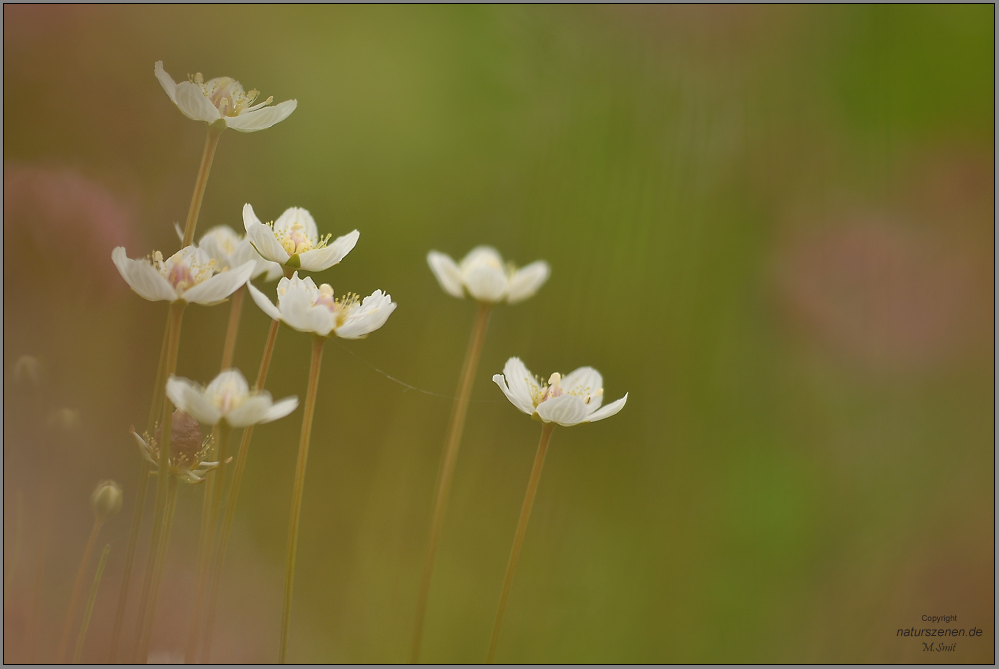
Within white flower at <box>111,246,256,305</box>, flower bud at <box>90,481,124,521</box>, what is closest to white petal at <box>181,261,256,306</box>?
white flower at <box>111,246,256,305</box>

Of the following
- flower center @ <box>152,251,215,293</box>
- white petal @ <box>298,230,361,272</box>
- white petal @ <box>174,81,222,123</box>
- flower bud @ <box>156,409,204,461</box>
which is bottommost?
flower bud @ <box>156,409,204,461</box>

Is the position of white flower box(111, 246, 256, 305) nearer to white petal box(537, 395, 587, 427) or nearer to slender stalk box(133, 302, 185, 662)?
slender stalk box(133, 302, 185, 662)

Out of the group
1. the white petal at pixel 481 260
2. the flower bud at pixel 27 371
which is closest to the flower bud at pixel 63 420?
the flower bud at pixel 27 371

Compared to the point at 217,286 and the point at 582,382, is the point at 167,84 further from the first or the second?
the point at 582,382

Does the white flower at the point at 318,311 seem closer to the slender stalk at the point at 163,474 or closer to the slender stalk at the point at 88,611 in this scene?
the slender stalk at the point at 163,474

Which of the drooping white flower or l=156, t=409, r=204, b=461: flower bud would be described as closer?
l=156, t=409, r=204, b=461: flower bud

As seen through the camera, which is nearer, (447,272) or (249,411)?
(249,411)

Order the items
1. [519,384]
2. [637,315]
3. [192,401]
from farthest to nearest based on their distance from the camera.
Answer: [637,315] < [519,384] < [192,401]

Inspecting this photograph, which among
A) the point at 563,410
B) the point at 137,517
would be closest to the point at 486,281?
the point at 563,410
